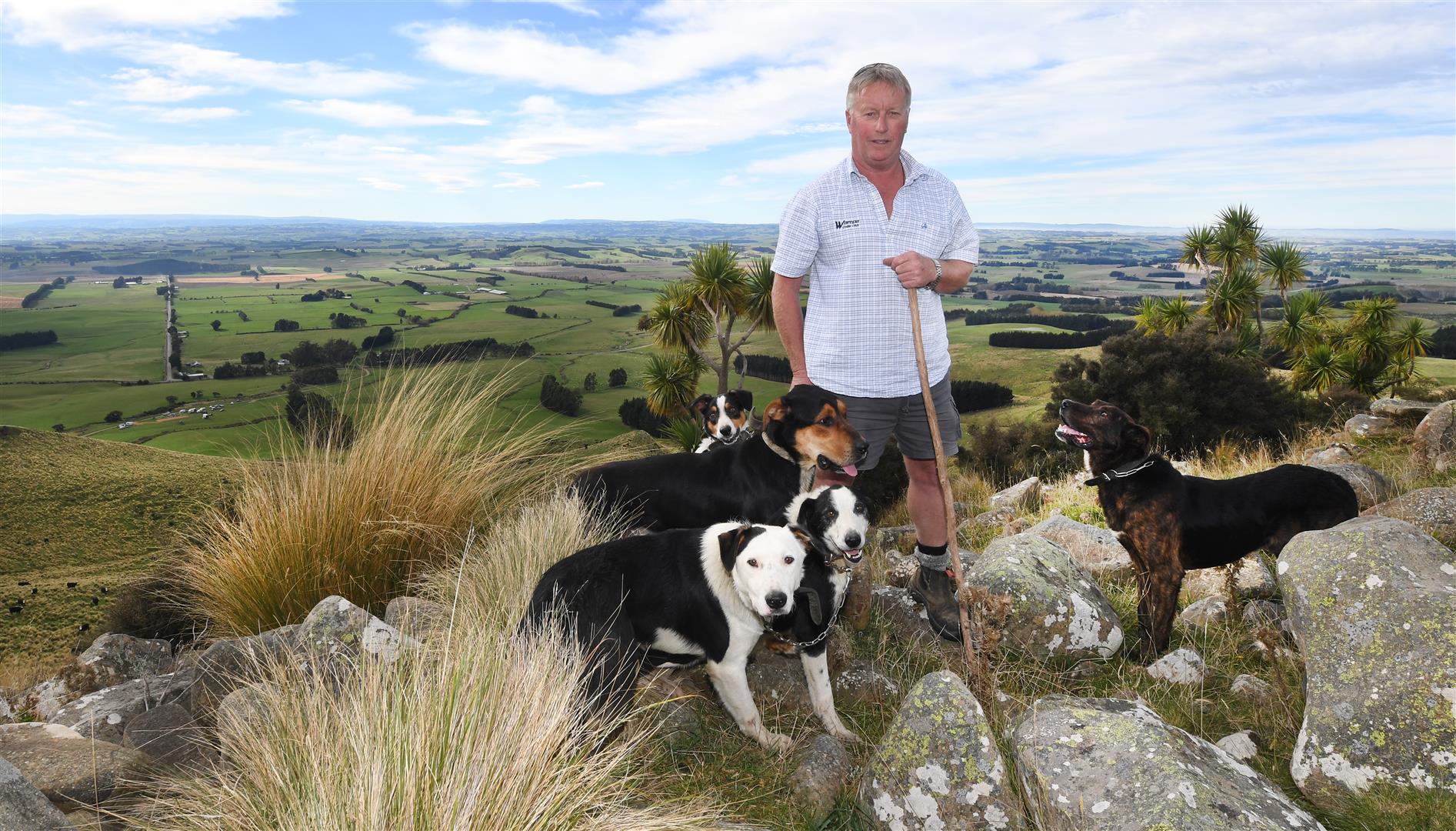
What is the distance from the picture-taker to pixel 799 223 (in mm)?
4371

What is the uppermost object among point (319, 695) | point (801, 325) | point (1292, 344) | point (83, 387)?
point (801, 325)

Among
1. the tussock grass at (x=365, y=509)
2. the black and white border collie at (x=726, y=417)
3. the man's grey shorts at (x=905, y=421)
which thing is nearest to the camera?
the man's grey shorts at (x=905, y=421)

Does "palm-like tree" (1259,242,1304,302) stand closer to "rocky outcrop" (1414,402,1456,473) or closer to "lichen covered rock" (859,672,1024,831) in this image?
"rocky outcrop" (1414,402,1456,473)

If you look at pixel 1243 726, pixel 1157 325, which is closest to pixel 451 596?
pixel 1243 726

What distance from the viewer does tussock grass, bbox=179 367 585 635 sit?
17.1ft

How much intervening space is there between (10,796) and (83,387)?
6713cm

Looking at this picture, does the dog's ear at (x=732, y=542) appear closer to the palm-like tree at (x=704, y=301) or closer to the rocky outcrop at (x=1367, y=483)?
the rocky outcrop at (x=1367, y=483)

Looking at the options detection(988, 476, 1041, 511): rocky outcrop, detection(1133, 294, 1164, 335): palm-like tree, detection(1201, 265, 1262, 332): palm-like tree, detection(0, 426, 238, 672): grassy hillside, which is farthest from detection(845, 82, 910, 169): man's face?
detection(1201, 265, 1262, 332): palm-like tree

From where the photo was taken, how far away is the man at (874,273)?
4320 mm

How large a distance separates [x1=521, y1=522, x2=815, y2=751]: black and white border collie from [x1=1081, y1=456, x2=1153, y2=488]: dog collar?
6.94 feet

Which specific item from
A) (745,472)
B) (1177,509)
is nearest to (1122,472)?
(1177,509)

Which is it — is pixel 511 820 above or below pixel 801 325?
below

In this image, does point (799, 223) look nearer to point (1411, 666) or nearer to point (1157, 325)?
point (1411, 666)

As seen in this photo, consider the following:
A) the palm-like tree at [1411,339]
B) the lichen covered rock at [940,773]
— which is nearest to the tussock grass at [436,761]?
the lichen covered rock at [940,773]
